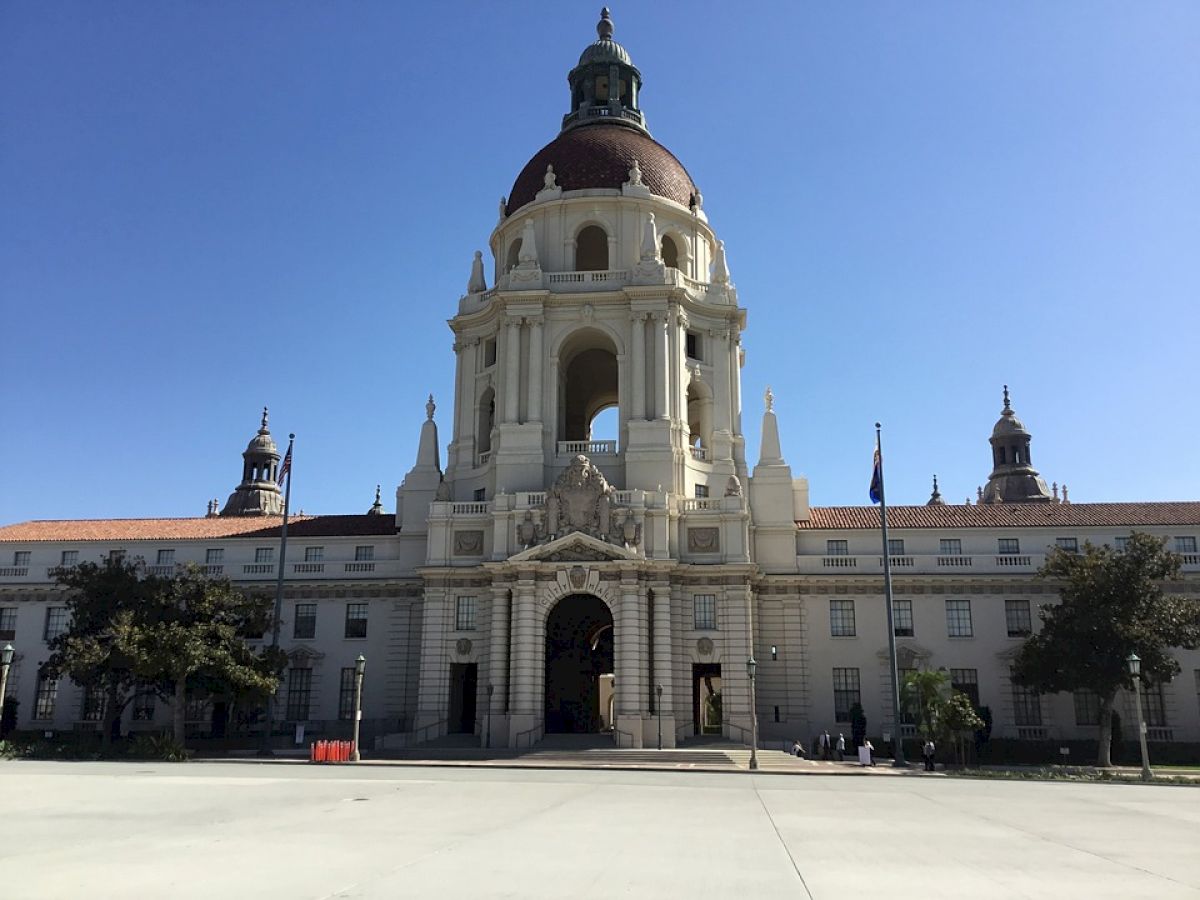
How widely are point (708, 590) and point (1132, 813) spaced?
30.0 metres

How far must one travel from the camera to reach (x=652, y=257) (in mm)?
58188

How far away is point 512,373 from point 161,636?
2328cm

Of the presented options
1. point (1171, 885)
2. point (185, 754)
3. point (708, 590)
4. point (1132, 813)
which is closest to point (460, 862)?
point (1171, 885)

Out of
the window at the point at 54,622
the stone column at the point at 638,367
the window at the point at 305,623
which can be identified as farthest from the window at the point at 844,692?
the window at the point at 54,622

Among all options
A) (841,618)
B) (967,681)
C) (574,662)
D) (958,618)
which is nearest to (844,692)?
(841,618)

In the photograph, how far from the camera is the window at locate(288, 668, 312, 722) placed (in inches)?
2208

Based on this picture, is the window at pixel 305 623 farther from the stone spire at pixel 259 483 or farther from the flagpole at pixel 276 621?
the stone spire at pixel 259 483

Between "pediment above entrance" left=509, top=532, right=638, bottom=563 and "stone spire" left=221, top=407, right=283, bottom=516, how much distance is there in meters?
54.8

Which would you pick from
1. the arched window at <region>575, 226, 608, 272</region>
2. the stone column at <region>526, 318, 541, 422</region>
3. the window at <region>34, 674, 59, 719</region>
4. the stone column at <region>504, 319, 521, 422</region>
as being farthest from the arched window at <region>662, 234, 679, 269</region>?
the window at <region>34, 674, 59, 719</region>

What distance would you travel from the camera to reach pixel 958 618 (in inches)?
2121

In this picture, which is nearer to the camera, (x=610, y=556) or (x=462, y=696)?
(x=610, y=556)

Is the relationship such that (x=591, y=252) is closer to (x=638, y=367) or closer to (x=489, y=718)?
(x=638, y=367)

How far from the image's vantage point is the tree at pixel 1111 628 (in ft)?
147

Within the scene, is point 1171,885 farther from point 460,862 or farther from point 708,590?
point 708,590
